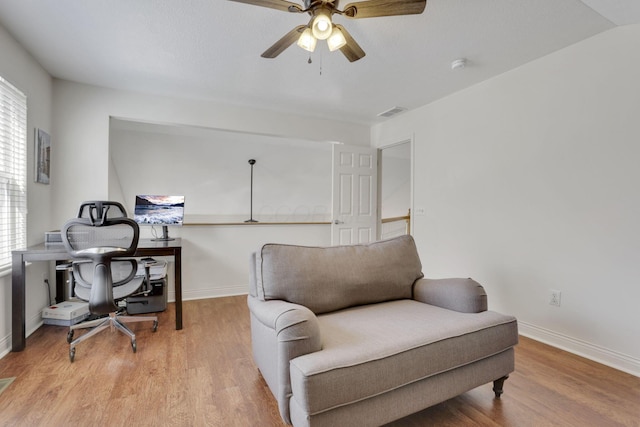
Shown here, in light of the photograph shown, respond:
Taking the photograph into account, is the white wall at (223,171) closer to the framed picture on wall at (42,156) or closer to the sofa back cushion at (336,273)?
the framed picture on wall at (42,156)

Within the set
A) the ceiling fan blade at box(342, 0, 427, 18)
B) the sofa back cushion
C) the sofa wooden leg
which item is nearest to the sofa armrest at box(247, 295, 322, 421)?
the sofa back cushion

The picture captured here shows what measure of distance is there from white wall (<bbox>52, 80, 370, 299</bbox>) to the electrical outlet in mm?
A: 2706

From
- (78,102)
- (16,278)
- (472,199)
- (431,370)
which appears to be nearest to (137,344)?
(16,278)

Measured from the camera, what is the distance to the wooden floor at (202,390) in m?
1.57

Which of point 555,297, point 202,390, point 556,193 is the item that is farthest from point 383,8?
point 555,297

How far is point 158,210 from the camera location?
332cm

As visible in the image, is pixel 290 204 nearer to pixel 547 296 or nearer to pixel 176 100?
pixel 176 100

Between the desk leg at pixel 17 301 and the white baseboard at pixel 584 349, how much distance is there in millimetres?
3871

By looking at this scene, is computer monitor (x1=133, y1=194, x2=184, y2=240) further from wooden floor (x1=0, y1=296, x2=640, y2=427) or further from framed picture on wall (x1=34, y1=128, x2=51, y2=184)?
wooden floor (x1=0, y1=296, x2=640, y2=427)

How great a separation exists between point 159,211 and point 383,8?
282 centimetres

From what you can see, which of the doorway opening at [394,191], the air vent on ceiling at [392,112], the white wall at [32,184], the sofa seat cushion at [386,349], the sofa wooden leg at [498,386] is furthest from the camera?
the doorway opening at [394,191]

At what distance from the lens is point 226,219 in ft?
16.2

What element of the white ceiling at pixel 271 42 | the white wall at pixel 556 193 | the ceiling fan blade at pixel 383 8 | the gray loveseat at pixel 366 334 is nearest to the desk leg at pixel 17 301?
the white ceiling at pixel 271 42

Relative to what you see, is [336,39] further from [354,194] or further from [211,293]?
[211,293]
